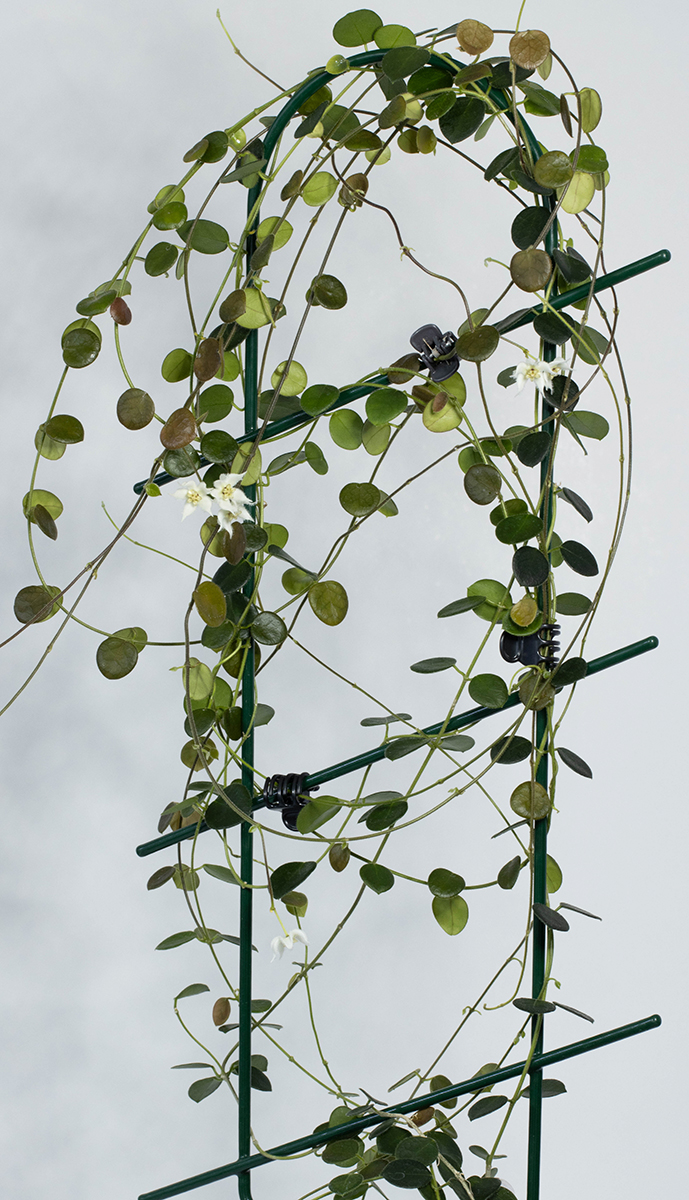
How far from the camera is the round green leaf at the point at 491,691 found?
3.20 ft

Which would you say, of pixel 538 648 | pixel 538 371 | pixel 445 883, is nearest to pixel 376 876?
pixel 445 883

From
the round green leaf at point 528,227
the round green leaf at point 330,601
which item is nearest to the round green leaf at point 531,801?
the round green leaf at point 330,601

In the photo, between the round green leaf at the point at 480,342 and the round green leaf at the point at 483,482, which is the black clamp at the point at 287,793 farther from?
the round green leaf at the point at 480,342

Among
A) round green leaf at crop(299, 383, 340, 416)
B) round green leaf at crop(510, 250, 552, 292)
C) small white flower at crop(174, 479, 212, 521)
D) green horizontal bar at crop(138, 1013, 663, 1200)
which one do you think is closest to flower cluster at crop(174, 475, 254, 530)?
small white flower at crop(174, 479, 212, 521)

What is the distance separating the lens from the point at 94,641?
1801 millimetres

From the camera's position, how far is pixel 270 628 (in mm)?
1054

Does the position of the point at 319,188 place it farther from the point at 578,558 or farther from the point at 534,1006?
the point at 534,1006

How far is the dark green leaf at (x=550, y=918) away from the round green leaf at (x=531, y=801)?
0.26 ft

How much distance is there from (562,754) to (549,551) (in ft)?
0.62

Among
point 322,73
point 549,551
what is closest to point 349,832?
point 549,551

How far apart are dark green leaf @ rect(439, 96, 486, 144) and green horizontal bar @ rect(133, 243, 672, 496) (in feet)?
0.59

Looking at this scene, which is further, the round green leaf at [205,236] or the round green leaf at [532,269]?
the round green leaf at [205,236]

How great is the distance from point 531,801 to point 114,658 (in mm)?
439

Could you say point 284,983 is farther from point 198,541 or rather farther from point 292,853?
point 198,541
